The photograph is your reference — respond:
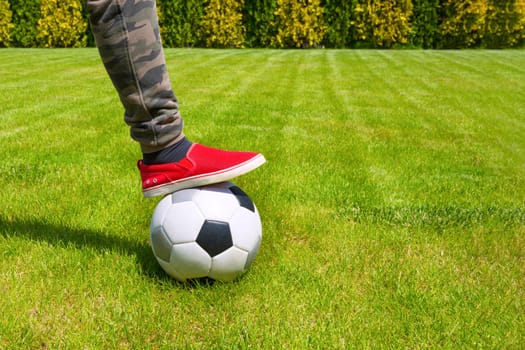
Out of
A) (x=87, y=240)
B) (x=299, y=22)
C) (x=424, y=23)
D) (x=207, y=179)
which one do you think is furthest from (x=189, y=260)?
(x=424, y=23)

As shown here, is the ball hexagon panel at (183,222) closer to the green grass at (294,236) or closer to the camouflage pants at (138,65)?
the green grass at (294,236)

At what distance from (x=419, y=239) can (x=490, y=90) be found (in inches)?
337

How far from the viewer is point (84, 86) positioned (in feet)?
32.6

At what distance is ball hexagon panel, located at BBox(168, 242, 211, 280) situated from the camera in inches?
99.0

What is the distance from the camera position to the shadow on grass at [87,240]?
2.69 m

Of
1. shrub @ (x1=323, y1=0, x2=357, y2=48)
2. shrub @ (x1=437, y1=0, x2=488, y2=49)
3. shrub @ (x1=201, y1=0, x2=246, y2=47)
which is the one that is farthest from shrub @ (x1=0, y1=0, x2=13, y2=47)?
shrub @ (x1=437, y1=0, x2=488, y2=49)

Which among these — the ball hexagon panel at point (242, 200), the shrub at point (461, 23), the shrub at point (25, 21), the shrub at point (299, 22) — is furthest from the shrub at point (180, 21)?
the ball hexagon panel at point (242, 200)

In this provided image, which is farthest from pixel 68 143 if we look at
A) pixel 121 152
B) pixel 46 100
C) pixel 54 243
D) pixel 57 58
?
pixel 57 58

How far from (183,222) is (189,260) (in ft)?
0.72

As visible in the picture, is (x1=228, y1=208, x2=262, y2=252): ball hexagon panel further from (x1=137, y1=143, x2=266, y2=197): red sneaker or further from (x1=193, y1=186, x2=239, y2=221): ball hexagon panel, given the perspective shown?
(x1=137, y1=143, x2=266, y2=197): red sneaker

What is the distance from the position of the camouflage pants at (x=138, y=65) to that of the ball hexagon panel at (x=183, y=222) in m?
0.36

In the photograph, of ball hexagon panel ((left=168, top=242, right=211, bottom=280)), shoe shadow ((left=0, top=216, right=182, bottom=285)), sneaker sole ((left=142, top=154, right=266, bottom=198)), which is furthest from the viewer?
shoe shadow ((left=0, top=216, right=182, bottom=285))

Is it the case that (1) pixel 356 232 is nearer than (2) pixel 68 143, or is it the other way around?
(1) pixel 356 232

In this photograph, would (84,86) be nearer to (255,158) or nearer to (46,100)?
(46,100)
